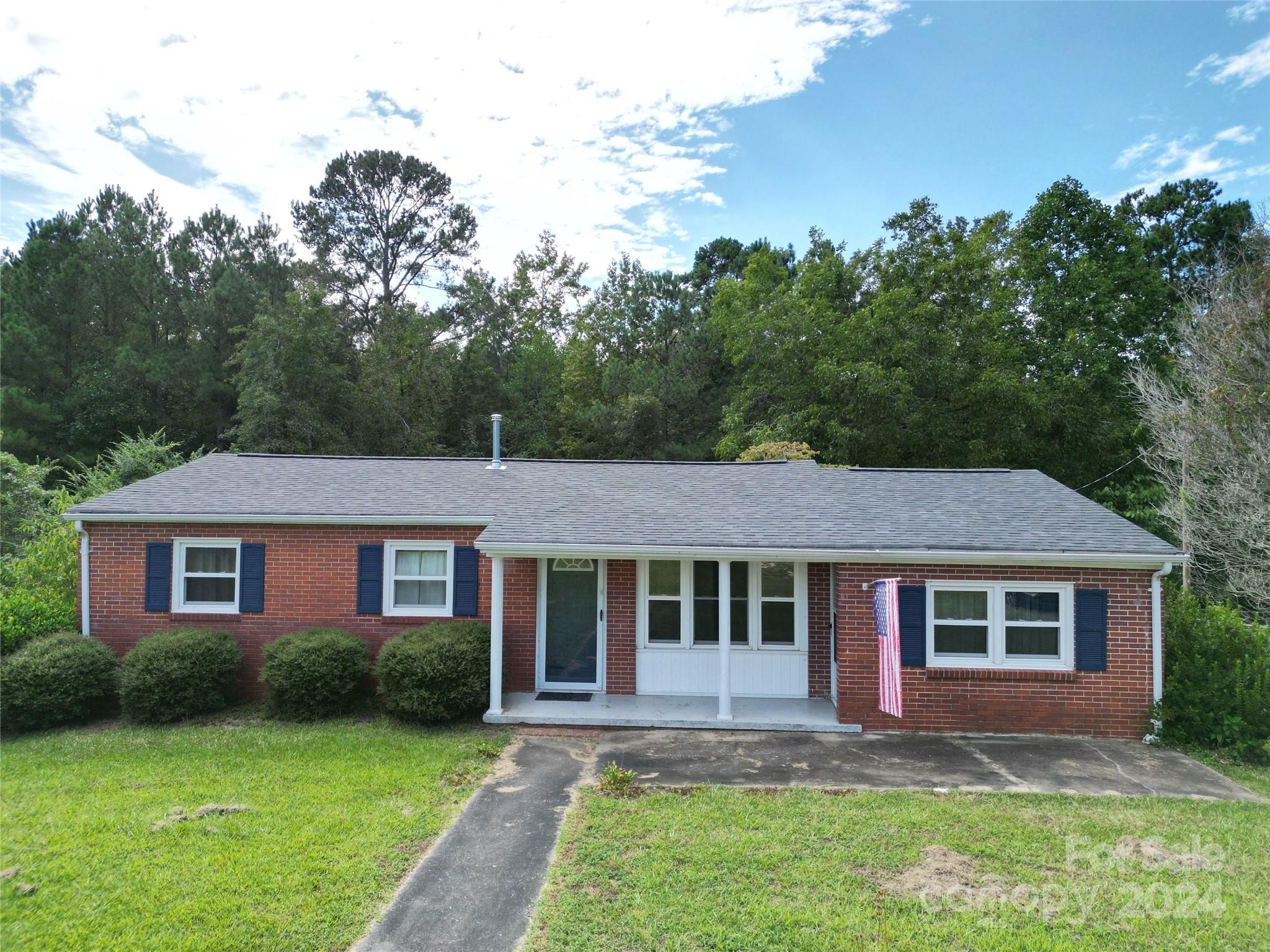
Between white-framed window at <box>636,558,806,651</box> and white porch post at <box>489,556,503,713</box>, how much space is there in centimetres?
229

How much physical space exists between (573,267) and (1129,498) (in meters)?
27.7

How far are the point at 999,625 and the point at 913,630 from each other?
1207mm

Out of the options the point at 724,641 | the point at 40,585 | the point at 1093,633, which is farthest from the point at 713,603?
the point at 40,585

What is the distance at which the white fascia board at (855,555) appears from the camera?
30.9ft

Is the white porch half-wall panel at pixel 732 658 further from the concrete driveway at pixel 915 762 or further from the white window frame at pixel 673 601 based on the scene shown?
the concrete driveway at pixel 915 762

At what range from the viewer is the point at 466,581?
37.0ft

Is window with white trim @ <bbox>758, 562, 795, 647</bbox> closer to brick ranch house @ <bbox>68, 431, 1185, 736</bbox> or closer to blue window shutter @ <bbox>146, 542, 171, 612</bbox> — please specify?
brick ranch house @ <bbox>68, 431, 1185, 736</bbox>

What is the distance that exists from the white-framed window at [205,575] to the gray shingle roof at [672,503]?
0.66 m

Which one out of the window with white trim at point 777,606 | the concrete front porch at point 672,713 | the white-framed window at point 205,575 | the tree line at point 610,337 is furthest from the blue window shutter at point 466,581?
the tree line at point 610,337

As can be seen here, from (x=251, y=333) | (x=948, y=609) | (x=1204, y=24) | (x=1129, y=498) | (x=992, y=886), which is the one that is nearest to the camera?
(x=992, y=886)

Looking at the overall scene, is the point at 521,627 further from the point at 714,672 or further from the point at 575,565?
the point at 714,672

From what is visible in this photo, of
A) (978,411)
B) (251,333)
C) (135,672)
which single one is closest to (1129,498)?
(978,411)

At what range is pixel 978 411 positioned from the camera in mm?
23562

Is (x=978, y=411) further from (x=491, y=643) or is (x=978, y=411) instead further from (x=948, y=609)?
(x=491, y=643)
